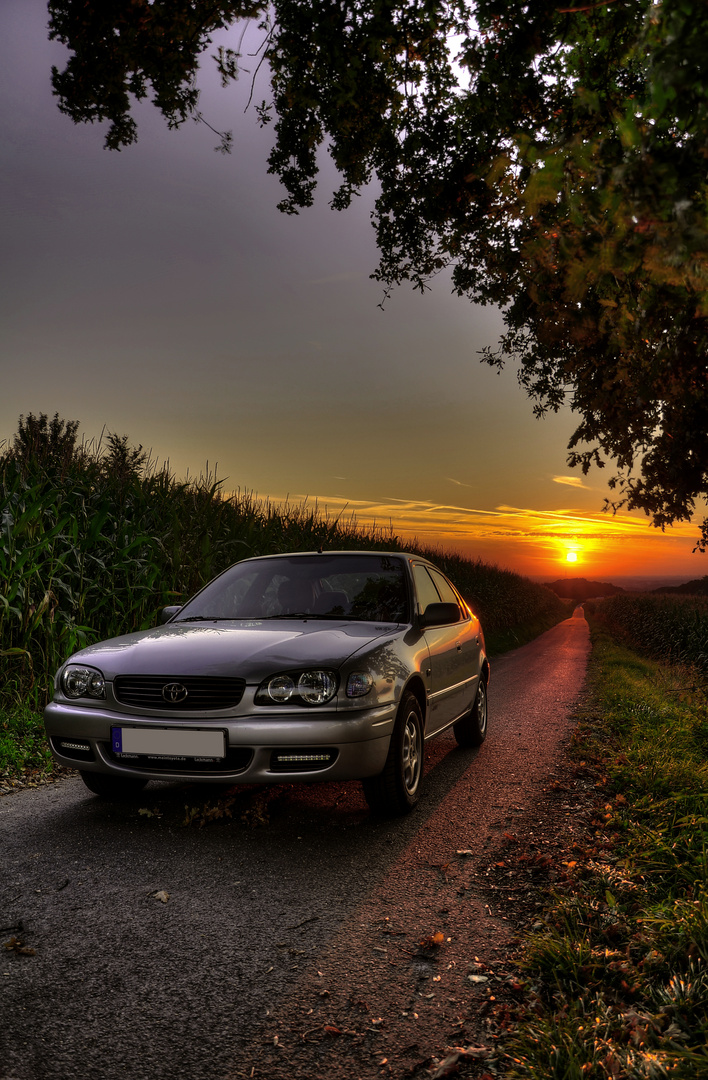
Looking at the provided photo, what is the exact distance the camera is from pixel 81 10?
23.5 feet

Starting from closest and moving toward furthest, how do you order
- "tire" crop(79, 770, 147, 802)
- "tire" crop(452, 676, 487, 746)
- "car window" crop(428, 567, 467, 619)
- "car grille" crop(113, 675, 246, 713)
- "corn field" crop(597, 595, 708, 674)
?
"car grille" crop(113, 675, 246, 713) < "tire" crop(79, 770, 147, 802) < "car window" crop(428, 567, 467, 619) < "tire" crop(452, 676, 487, 746) < "corn field" crop(597, 595, 708, 674)

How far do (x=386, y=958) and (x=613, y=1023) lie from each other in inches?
34.0

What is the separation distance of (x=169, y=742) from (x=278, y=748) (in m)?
0.61

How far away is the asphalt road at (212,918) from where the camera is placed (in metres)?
2.34

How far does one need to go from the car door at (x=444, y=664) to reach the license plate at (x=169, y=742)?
164 cm

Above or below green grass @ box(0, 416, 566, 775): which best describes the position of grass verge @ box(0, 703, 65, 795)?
below

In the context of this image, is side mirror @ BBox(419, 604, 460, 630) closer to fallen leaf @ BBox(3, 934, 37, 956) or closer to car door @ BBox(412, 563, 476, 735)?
car door @ BBox(412, 563, 476, 735)

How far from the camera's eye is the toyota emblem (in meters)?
4.09

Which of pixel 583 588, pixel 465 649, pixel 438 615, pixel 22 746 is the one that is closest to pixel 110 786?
pixel 22 746

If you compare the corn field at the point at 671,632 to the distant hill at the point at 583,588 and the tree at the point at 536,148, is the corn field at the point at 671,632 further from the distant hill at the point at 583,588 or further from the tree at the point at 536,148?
the distant hill at the point at 583,588

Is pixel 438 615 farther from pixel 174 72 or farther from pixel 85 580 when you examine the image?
pixel 174 72

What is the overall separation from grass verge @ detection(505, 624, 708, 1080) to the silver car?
1.22 metres

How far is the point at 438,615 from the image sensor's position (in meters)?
5.20

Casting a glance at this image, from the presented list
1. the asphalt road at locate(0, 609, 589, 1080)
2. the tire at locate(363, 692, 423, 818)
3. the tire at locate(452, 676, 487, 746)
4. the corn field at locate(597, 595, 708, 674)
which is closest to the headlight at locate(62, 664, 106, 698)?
the asphalt road at locate(0, 609, 589, 1080)
